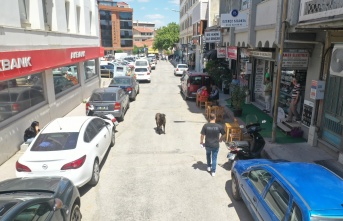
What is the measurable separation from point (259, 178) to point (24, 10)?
1125 cm

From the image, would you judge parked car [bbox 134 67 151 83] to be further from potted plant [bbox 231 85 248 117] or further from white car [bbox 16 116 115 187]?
white car [bbox 16 116 115 187]

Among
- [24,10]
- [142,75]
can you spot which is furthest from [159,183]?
[142,75]

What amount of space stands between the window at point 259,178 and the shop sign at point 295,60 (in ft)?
18.5

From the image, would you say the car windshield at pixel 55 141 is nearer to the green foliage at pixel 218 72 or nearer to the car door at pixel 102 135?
the car door at pixel 102 135

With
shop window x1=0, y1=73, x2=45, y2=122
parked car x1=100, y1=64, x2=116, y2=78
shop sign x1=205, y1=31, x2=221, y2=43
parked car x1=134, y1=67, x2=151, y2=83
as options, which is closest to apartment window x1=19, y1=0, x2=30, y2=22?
shop window x1=0, y1=73, x2=45, y2=122

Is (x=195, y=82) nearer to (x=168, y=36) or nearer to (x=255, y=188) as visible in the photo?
(x=255, y=188)

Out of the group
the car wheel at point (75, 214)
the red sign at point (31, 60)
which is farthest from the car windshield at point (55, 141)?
the red sign at point (31, 60)

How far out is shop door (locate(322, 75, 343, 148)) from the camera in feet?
27.3

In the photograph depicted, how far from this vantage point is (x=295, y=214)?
393 centimetres

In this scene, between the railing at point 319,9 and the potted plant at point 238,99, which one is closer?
the railing at point 319,9

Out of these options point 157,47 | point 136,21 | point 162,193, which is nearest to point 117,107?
point 162,193

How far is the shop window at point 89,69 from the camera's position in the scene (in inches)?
795

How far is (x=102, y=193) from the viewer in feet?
22.7

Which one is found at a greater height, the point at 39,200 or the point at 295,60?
the point at 295,60
